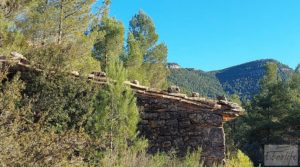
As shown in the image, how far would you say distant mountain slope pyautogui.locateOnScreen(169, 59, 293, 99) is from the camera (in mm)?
64062

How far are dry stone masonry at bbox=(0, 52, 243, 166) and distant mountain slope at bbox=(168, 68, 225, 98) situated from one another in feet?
165

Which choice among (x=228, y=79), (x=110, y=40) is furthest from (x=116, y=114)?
(x=228, y=79)

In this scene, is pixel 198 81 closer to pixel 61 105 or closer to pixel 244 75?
pixel 244 75

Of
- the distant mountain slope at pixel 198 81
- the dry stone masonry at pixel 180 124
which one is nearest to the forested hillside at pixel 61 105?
the dry stone masonry at pixel 180 124

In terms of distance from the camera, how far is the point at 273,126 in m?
31.9

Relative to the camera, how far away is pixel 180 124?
9.97 metres

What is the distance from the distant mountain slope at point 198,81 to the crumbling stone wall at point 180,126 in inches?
1974

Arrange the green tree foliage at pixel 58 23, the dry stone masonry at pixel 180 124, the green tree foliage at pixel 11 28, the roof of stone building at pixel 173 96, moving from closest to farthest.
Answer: the roof of stone building at pixel 173 96
the dry stone masonry at pixel 180 124
the green tree foliage at pixel 11 28
the green tree foliage at pixel 58 23

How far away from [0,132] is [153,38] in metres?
25.8

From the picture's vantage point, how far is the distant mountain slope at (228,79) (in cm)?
6406

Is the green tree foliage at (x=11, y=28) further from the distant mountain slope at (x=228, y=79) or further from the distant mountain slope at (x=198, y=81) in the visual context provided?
the distant mountain slope at (x=228, y=79)

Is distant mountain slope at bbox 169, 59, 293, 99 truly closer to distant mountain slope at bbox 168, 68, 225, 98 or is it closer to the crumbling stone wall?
distant mountain slope at bbox 168, 68, 225, 98

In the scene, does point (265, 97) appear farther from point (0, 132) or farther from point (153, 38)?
point (0, 132)

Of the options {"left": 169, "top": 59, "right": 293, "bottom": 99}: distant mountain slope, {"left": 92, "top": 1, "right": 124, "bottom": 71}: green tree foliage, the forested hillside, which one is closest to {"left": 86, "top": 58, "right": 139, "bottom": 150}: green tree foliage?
the forested hillside
